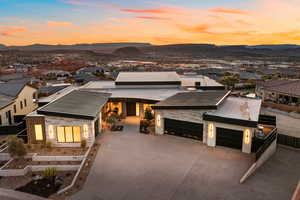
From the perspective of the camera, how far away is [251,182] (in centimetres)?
1278

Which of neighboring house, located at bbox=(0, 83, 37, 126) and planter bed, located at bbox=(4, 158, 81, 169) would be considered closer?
planter bed, located at bbox=(4, 158, 81, 169)

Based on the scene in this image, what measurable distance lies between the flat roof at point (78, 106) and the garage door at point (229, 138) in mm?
10174

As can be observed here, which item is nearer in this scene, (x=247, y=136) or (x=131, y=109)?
(x=247, y=136)

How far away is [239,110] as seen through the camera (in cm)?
1881

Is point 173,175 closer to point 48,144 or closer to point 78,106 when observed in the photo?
point 48,144

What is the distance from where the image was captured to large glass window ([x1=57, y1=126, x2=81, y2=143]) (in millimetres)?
17547

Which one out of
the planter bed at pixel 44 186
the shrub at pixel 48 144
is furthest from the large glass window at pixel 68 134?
the planter bed at pixel 44 186

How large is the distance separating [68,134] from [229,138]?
506 inches

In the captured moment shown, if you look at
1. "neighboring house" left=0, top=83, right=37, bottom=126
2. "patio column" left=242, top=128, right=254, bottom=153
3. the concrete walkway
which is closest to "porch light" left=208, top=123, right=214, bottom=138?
"patio column" left=242, top=128, right=254, bottom=153

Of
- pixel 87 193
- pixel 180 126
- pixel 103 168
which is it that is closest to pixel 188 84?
pixel 180 126

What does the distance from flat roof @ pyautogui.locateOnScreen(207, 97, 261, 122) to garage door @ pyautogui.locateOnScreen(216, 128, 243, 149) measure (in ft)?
3.73

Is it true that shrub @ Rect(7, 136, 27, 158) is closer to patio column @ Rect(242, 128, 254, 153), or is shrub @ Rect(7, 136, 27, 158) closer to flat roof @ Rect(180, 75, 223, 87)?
patio column @ Rect(242, 128, 254, 153)

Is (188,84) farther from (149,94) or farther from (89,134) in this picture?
(89,134)

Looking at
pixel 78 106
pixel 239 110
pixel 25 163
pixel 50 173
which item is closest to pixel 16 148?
pixel 25 163
